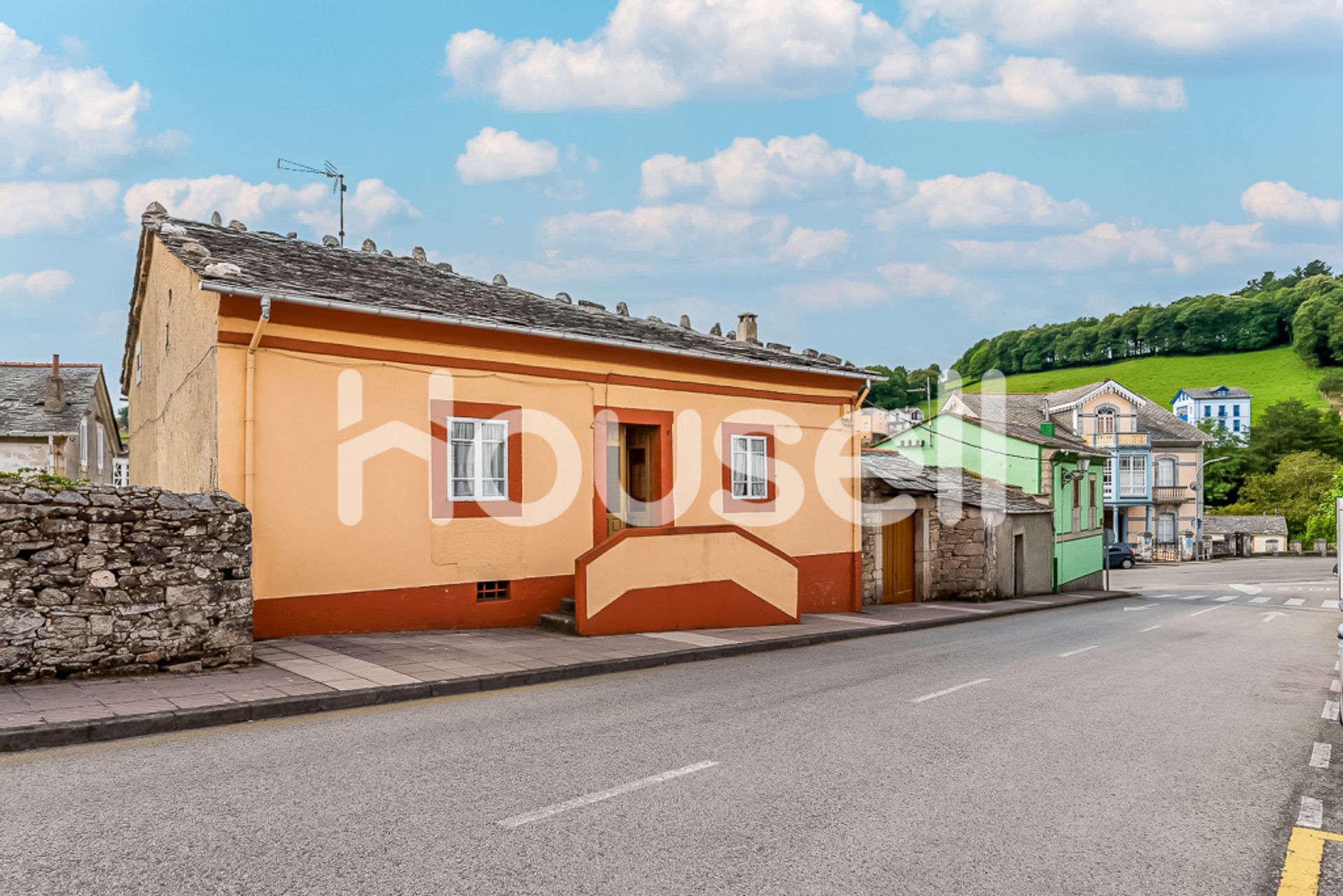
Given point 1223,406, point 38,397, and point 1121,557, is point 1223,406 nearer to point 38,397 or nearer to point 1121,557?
point 1121,557

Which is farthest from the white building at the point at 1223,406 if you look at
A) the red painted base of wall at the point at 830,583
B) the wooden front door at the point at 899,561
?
the red painted base of wall at the point at 830,583

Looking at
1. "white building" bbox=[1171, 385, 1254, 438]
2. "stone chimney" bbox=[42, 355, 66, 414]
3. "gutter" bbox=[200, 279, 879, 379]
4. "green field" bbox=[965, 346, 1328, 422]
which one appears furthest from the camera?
"green field" bbox=[965, 346, 1328, 422]

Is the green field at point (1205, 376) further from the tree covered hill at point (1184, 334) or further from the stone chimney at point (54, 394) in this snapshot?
the stone chimney at point (54, 394)

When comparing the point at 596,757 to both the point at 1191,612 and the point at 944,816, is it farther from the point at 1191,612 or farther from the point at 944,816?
the point at 1191,612

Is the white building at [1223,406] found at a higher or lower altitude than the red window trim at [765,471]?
higher

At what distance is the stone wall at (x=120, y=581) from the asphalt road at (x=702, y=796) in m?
2.02

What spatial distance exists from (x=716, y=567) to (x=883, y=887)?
36.3ft

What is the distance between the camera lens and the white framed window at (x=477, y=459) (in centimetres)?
1364

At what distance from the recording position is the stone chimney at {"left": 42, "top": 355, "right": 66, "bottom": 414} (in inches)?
1213

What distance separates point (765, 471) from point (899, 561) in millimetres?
7246

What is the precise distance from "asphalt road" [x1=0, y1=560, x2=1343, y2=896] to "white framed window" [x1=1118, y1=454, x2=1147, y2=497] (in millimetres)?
55319

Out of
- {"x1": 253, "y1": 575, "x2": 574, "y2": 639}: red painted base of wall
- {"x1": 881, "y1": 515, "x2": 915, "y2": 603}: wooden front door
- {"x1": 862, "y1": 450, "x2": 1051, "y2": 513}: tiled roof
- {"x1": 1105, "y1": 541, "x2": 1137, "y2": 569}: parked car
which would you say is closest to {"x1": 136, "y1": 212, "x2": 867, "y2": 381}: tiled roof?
{"x1": 253, "y1": 575, "x2": 574, "y2": 639}: red painted base of wall

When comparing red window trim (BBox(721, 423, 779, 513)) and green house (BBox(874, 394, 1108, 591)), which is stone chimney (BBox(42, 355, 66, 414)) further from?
green house (BBox(874, 394, 1108, 591))

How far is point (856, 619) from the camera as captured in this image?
18297mm
